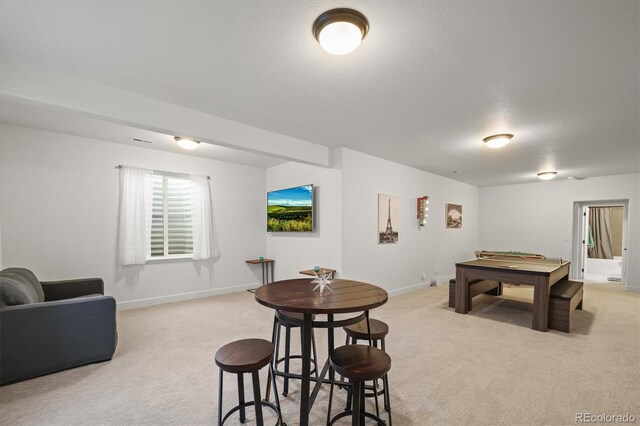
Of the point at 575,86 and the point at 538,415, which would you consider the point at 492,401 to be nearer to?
the point at 538,415

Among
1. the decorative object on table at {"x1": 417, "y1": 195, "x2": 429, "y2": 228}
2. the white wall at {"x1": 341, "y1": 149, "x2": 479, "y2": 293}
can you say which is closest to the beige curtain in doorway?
the white wall at {"x1": 341, "y1": 149, "x2": 479, "y2": 293}

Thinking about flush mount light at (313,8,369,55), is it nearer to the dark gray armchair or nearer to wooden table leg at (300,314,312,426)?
wooden table leg at (300,314,312,426)

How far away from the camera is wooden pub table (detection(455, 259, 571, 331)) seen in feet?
12.4

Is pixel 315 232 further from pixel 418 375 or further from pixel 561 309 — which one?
pixel 561 309

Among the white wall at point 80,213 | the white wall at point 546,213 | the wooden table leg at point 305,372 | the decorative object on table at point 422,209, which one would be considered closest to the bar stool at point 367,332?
the wooden table leg at point 305,372

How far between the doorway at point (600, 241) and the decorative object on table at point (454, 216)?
8.89 feet

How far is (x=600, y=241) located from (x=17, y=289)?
13279 millimetres

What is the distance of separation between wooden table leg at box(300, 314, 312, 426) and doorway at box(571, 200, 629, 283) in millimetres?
8382

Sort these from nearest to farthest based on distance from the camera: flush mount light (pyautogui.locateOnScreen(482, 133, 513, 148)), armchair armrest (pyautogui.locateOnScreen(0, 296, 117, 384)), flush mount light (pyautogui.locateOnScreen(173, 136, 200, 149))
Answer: armchair armrest (pyautogui.locateOnScreen(0, 296, 117, 384))
flush mount light (pyautogui.locateOnScreen(482, 133, 513, 148))
flush mount light (pyautogui.locateOnScreen(173, 136, 200, 149))

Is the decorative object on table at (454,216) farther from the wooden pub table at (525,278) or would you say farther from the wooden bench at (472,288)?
the wooden pub table at (525,278)

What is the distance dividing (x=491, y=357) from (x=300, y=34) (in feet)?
11.2

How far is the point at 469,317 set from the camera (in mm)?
4305

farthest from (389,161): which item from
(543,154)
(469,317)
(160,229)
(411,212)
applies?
(160,229)

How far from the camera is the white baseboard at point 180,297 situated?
458 centimetres
